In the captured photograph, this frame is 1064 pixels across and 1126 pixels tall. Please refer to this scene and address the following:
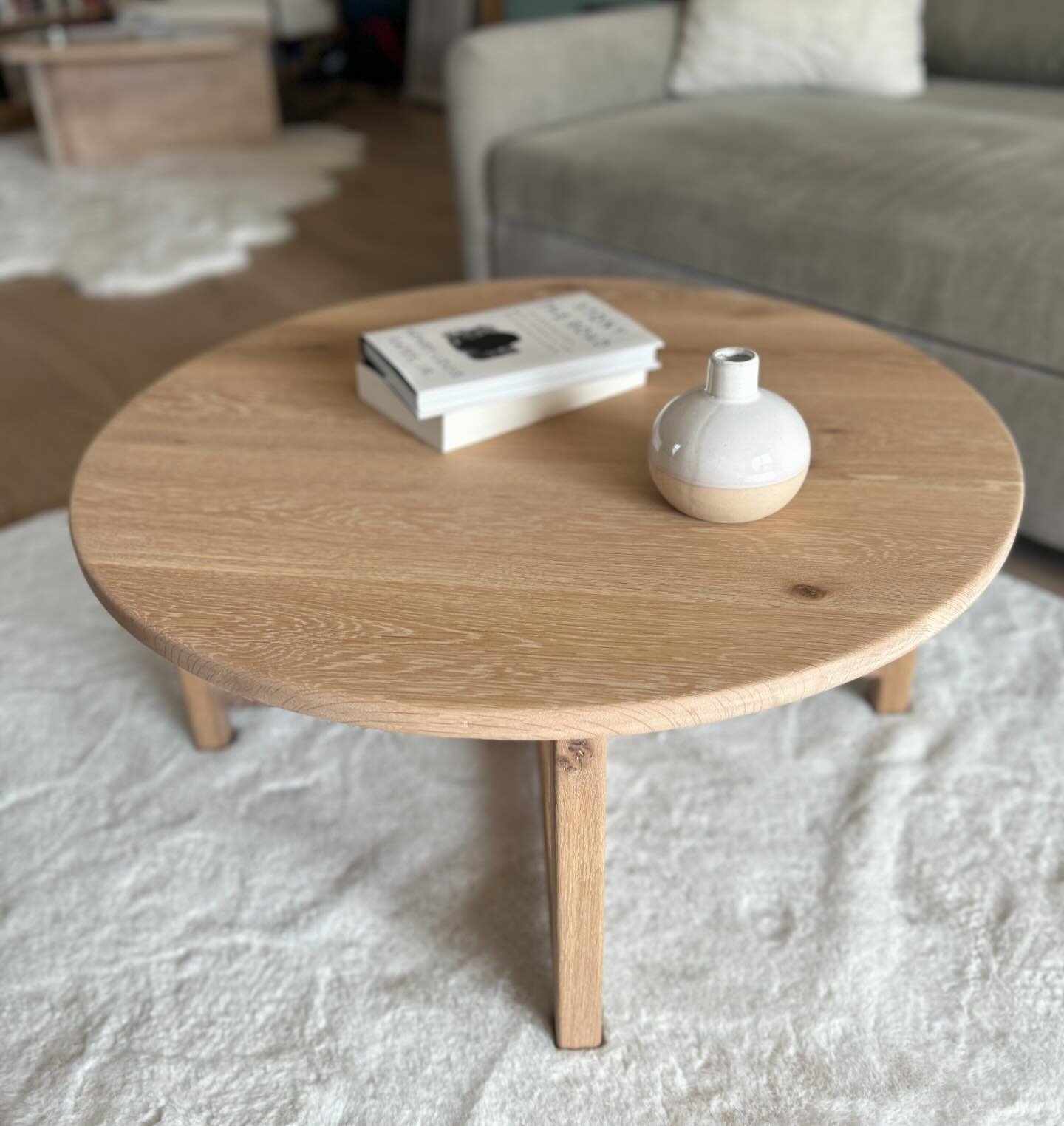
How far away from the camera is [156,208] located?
10.7 feet

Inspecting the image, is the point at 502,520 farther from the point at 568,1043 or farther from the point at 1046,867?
the point at 1046,867

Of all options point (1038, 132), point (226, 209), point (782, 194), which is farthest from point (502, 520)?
point (226, 209)

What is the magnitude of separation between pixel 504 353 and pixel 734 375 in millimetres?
307

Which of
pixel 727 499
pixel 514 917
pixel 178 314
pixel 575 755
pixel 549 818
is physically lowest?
pixel 178 314

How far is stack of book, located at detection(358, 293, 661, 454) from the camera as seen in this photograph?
1029 millimetres

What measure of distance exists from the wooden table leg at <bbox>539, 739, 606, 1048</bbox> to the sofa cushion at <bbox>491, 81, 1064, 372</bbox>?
1.00 meters

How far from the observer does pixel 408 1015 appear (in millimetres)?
982

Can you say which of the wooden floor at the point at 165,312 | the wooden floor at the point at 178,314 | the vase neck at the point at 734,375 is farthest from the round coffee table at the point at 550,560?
the wooden floor at the point at 165,312

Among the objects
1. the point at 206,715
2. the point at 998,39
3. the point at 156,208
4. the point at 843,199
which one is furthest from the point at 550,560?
the point at 156,208

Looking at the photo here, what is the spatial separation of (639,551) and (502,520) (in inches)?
5.0

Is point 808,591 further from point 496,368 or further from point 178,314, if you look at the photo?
point 178,314

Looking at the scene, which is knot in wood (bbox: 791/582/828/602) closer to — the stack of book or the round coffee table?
the round coffee table

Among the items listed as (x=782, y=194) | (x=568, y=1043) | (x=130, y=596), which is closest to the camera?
(x=130, y=596)

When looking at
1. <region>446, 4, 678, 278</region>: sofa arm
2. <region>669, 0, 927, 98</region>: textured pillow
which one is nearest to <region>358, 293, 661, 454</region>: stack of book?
<region>446, 4, 678, 278</region>: sofa arm
